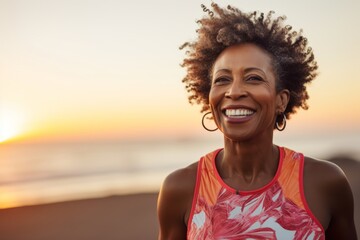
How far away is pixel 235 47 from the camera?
380 centimetres

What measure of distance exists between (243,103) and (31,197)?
923 centimetres

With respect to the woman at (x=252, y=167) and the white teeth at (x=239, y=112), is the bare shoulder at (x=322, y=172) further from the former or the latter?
the white teeth at (x=239, y=112)

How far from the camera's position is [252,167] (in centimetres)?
378

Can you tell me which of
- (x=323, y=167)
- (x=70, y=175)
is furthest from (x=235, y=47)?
(x=70, y=175)

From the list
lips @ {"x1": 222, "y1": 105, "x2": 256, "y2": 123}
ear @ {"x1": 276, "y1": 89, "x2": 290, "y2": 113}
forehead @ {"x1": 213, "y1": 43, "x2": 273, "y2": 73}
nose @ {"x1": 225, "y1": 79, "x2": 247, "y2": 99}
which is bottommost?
lips @ {"x1": 222, "y1": 105, "x2": 256, "y2": 123}

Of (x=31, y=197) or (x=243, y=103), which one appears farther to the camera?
(x=31, y=197)

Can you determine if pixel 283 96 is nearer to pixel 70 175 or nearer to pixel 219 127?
pixel 219 127

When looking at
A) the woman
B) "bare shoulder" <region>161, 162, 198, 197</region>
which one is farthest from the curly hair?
"bare shoulder" <region>161, 162, 198, 197</region>

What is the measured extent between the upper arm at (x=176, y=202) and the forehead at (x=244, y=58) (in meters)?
0.65

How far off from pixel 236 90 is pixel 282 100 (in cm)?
Answer: 44

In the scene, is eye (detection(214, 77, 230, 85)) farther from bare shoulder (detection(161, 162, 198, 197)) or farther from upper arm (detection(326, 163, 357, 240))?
upper arm (detection(326, 163, 357, 240))

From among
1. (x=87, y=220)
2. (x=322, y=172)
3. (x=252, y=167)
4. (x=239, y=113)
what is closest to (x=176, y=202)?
(x=252, y=167)

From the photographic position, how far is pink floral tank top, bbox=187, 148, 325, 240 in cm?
352

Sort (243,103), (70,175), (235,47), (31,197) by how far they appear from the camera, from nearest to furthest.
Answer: (243,103) → (235,47) → (31,197) → (70,175)
